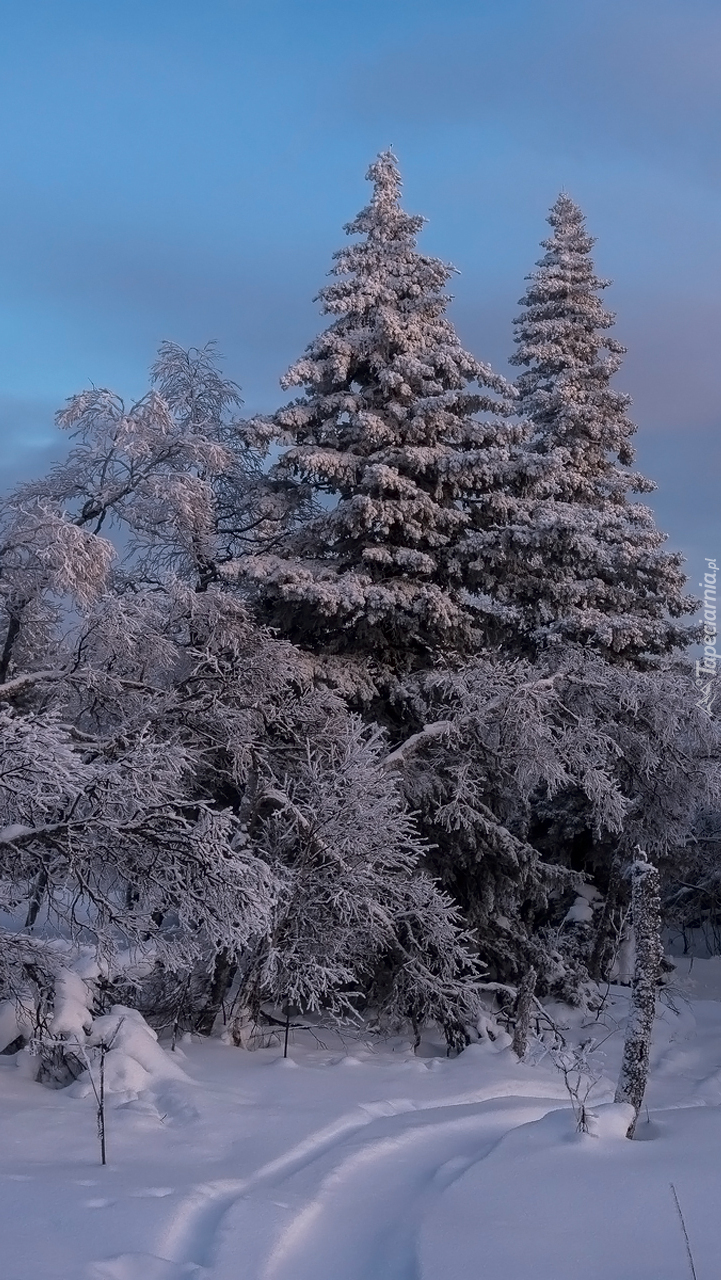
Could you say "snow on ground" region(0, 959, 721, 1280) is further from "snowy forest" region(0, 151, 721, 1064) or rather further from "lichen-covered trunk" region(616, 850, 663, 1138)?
"snowy forest" region(0, 151, 721, 1064)

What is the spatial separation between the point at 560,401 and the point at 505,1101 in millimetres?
12402

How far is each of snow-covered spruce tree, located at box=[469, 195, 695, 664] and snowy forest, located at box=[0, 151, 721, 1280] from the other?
0.26ft

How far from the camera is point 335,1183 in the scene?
670 centimetres

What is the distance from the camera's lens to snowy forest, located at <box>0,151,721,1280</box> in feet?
31.2

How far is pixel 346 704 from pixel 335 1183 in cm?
765

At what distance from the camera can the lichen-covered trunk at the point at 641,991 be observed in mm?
7805

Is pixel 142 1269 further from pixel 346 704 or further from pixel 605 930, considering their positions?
pixel 605 930

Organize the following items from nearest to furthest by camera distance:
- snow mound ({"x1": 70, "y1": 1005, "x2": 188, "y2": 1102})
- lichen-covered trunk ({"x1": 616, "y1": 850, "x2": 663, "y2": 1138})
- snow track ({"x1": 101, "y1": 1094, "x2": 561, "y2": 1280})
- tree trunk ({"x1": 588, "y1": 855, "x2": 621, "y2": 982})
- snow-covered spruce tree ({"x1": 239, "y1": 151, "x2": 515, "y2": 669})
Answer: snow track ({"x1": 101, "y1": 1094, "x2": 561, "y2": 1280})
lichen-covered trunk ({"x1": 616, "y1": 850, "x2": 663, "y2": 1138})
snow mound ({"x1": 70, "y1": 1005, "x2": 188, "y2": 1102})
snow-covered spruce tree ({"x1": 239, "y1": 151, "x2": 515, "y2": 669})
tree trunk ({"x1": 588, "y1": 855, "x2": 621, "y2": 982})

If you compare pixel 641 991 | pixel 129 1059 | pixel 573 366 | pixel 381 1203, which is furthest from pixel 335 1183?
pixel 573 366

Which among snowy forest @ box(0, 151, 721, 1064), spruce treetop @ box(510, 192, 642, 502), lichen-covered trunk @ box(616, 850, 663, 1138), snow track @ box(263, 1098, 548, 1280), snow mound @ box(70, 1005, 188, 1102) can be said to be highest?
spruce treetop @ box(510, 192, 642, 502)

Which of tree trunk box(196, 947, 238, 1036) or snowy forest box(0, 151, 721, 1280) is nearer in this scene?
snowy forest box(0, 151, 721, 1280)

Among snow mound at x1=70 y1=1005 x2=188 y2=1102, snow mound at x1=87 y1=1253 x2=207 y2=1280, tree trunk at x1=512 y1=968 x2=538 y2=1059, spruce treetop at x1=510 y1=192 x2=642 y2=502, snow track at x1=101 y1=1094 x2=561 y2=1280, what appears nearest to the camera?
snow mound at x1=87 y1=1253 x2=207 y2=1280

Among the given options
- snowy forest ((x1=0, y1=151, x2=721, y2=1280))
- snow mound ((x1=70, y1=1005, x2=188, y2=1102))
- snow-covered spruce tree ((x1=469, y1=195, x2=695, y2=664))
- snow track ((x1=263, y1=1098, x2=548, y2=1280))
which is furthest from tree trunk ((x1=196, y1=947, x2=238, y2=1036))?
snow-covered spruce tree ((x1=469, y1=195, x2=695, y2=664))

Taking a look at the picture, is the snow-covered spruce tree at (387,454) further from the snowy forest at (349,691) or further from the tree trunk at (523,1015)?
the tree trunk at (523,1015)
